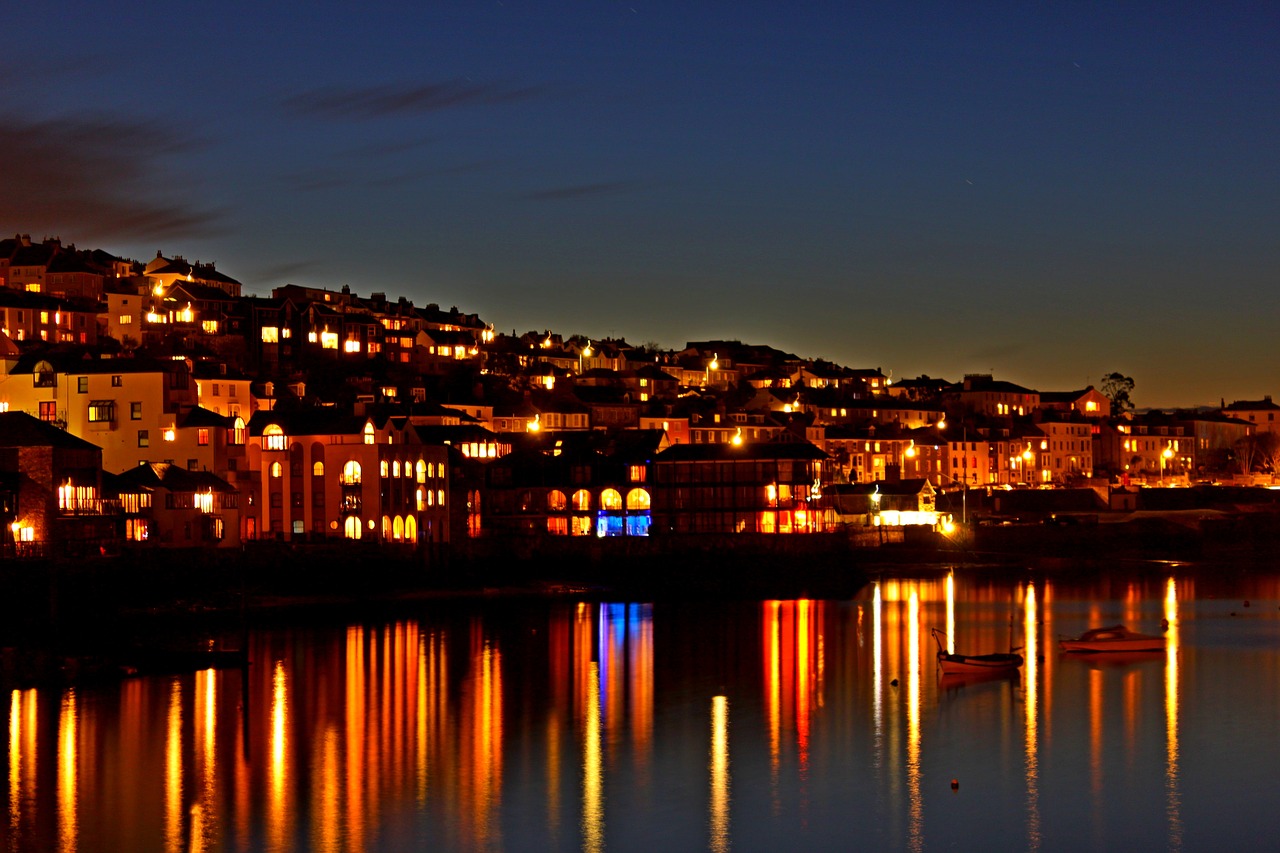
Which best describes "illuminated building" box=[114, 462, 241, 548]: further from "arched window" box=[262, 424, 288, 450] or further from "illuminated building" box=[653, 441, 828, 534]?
"illuminated building" box=[653, 441, 828, 534]

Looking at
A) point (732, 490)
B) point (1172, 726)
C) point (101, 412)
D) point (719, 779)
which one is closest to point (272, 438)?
point (101, 412)

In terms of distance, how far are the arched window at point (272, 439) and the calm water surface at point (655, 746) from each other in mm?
18010

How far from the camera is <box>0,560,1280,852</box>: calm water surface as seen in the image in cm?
2736

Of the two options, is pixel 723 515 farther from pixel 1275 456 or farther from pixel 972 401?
pixel 1275 456

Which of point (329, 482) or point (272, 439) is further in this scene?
point (272, 439)

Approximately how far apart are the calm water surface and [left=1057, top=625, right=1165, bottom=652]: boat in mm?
650

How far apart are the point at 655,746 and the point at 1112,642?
67.6 ft

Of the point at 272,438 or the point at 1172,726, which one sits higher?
the point at 272,438

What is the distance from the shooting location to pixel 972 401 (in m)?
140

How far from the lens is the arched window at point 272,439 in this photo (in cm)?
6912

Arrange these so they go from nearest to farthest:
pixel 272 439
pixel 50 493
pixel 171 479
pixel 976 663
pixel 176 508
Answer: pixel 976 663 → pixel 50 493 → pixel 176 508 → pixel 171 479 → pixel 272 439

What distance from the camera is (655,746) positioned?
3441cm

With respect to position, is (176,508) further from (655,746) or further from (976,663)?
(655,746)

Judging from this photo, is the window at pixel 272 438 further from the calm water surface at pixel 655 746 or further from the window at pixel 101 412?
the calm water surface at pixel 655 746
